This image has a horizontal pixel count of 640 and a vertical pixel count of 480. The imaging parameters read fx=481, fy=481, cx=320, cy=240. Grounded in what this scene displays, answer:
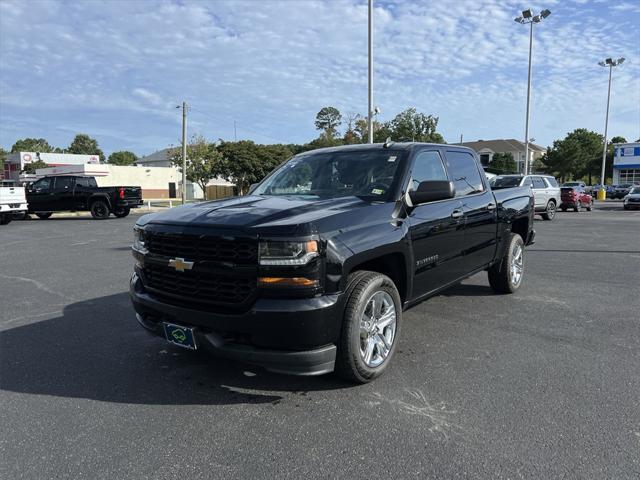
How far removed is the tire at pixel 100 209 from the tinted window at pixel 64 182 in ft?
4.22


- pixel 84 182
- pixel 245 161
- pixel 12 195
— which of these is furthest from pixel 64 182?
pixel 245 161

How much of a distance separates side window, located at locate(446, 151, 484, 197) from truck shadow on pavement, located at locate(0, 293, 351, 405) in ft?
8.23

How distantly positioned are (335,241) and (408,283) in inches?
41.4

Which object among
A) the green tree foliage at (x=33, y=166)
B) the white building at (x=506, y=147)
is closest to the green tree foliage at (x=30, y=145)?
the green tree foliage at (x=33, y=166)

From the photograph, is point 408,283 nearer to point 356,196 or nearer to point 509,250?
point 356,196

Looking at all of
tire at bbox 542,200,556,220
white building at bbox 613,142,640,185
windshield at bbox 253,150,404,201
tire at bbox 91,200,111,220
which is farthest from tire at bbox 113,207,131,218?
white building at bbox 613,142,640,185

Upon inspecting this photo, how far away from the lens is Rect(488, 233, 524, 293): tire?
618 centimetres

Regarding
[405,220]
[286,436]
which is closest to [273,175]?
[405,220]

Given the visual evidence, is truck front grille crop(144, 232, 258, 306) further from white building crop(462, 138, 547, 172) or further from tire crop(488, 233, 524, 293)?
white building crop(462, 138, 547, 172)

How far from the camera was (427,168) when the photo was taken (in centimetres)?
452

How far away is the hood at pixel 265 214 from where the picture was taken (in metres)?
3.10

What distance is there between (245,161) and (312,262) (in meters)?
52.9

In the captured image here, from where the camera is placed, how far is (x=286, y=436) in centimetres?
292

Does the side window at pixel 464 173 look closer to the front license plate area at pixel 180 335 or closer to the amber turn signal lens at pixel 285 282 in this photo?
the amber turn signal lens at pixel 285 282
